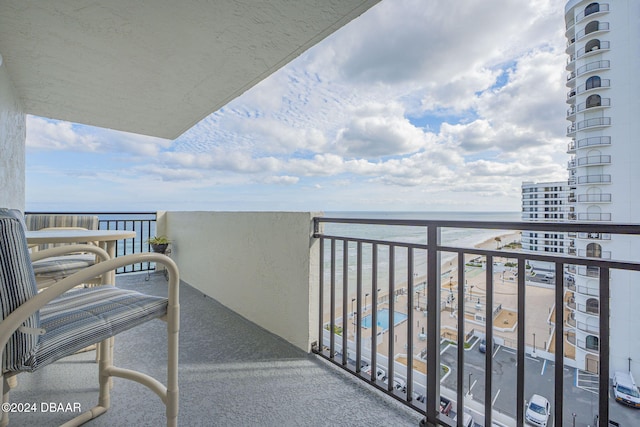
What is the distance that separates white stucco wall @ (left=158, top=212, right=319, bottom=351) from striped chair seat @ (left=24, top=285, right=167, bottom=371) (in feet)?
3.49

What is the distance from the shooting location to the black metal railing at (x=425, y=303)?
98cm

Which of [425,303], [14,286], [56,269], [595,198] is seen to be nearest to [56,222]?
[56,269]

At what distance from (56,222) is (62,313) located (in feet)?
6.97

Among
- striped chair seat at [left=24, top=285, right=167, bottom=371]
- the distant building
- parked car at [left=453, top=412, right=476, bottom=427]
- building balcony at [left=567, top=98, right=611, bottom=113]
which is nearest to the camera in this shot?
striped chair seat at [left=24, top=285, right=167, bottom=371]

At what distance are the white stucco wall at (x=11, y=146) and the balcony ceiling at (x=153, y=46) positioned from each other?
139 millimetres

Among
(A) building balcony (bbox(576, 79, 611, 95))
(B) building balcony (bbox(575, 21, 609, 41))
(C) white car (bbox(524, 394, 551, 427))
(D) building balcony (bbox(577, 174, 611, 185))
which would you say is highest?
(B) building balcony (bbox(575, 21, 609, 41))

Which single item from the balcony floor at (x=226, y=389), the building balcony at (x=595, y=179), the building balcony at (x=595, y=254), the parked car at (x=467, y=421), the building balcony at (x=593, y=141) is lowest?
the balcony floor at (x=226, y=389)

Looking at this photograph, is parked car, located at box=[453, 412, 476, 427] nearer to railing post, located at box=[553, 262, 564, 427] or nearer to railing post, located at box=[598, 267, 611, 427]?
railing post, located at box=[553, 262, 564, 427]

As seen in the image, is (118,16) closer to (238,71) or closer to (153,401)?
(238,71)

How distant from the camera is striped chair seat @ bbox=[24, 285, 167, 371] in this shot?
79cm

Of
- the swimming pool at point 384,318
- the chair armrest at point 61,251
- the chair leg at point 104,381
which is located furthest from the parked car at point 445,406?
the chair armrest at point 61,251

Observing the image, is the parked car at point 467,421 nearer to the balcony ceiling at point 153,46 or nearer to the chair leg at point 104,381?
the chair leg at point 104,381

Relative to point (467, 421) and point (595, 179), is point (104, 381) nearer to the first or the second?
point (467, 421)

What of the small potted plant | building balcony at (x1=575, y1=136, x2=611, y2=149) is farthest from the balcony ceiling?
the small potted plant
